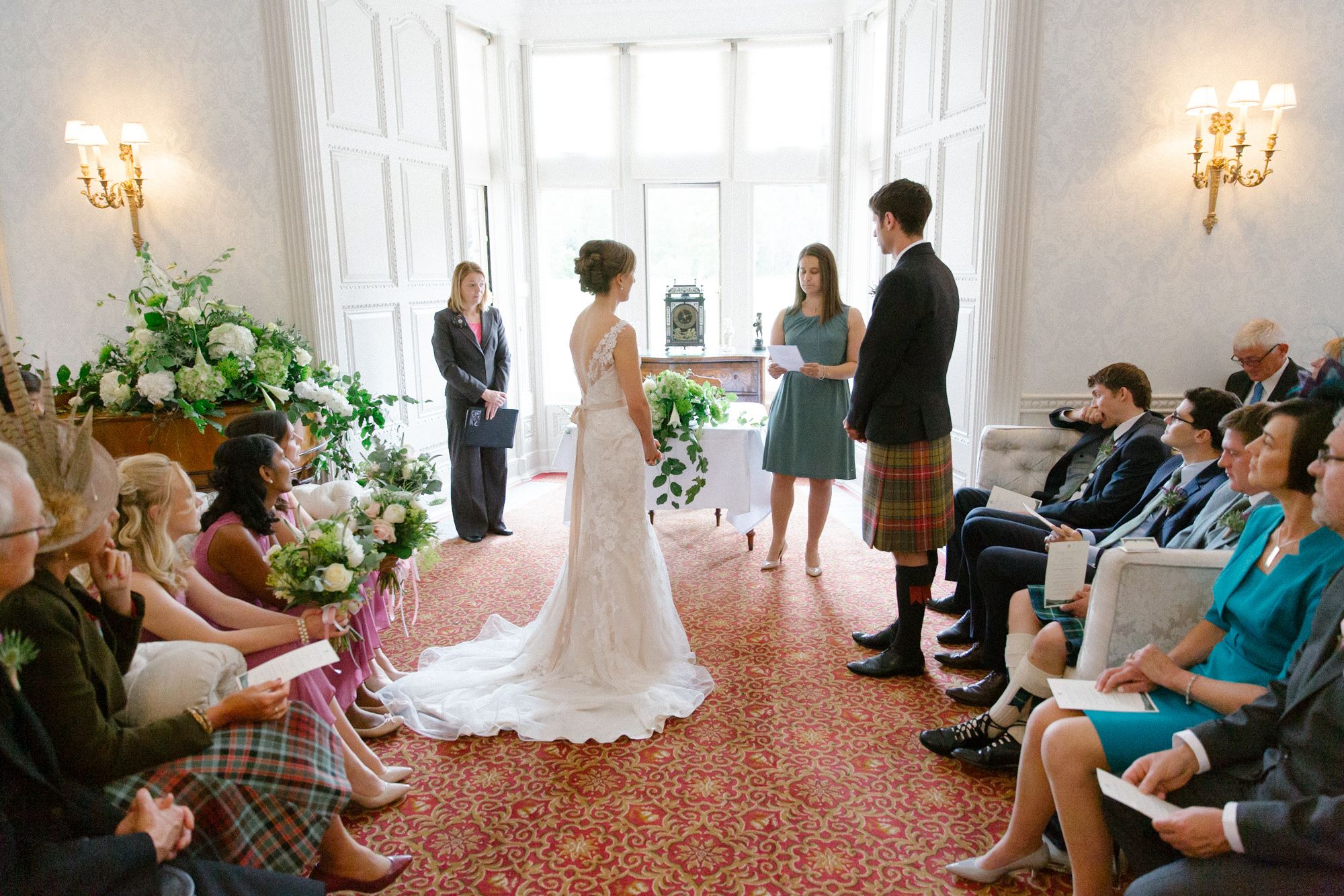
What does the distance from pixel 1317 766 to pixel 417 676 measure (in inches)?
115

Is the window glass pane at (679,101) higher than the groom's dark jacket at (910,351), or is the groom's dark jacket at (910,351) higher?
the window glass pane at (679,101)

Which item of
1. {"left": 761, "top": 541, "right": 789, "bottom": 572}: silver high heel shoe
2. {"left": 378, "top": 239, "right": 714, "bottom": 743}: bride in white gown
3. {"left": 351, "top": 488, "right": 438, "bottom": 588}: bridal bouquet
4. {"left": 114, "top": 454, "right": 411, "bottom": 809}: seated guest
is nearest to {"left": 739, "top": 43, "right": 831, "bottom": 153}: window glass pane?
{"left": 761, "top": 541, "right": 789, "bottom": 572}: silver high heel shoe

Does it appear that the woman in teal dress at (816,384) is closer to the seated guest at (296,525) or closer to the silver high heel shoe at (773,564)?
the silver high heel shoe at (773,564)

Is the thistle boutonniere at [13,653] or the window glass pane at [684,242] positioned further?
the window glass pane at [684,242]

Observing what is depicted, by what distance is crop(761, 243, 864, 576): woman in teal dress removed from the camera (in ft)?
14.6

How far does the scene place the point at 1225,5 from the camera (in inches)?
163

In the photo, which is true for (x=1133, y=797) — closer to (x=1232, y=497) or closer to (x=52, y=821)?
(x=1232, y=497)

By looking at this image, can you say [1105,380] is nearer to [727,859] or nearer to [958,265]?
[958,265]

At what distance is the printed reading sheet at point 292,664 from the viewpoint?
6.64ft

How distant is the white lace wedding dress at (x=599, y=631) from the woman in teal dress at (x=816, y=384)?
1317 mm

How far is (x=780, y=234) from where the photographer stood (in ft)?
23.9

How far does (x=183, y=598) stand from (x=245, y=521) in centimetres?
36

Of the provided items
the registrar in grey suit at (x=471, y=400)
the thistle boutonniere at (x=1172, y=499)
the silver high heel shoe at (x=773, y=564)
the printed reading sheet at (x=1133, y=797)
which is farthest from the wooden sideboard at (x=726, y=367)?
the printed reading sheet at (x=1133, y=797)

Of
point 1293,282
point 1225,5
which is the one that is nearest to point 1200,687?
point 1293,282
